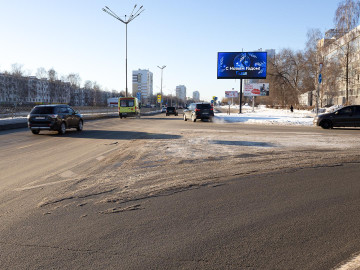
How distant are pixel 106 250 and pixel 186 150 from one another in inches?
271

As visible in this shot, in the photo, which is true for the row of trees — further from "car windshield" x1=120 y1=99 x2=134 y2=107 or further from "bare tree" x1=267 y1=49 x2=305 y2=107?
"car windshield" x1=120 y1=99 x2=134 y2=107

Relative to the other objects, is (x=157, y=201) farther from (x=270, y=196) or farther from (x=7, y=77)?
(x=7, y=77)

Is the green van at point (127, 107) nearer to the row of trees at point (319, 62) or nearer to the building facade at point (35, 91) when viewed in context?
the row of trees at point (319, 62)

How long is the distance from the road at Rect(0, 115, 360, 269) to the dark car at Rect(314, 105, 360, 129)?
1433cm

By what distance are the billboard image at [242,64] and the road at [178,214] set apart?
33250 mm

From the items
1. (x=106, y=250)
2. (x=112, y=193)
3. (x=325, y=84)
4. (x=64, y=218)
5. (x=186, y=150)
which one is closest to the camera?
(x=106, y=250)

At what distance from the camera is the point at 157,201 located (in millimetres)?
4703

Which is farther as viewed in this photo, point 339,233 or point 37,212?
point 37,212

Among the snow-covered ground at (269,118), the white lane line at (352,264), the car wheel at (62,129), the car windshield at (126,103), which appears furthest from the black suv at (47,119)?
the car windshield at (126,103)

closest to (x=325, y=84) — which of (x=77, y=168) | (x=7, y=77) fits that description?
(x=77, y=168)

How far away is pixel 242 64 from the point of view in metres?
39.5

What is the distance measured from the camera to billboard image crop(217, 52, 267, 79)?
39344 mm

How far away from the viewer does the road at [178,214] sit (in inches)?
118

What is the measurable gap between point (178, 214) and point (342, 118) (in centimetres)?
1963
